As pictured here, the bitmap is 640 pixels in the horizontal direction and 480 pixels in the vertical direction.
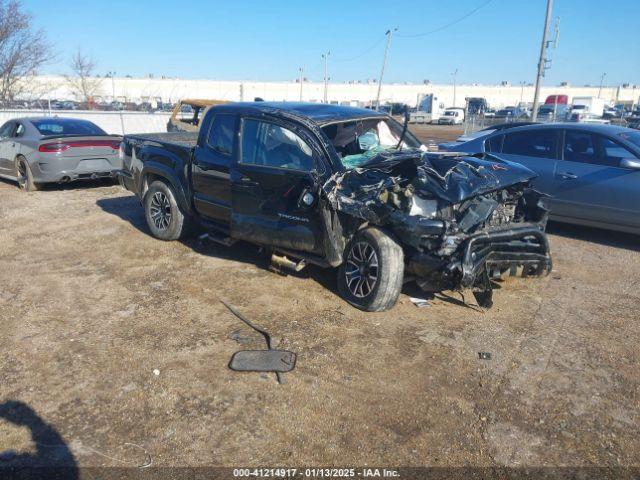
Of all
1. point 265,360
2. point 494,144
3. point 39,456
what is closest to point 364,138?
point 265,360

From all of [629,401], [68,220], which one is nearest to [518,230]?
[629,401]

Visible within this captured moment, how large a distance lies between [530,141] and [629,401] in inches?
196

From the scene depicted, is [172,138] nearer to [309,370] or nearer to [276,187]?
[276,187]

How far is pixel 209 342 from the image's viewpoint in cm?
422

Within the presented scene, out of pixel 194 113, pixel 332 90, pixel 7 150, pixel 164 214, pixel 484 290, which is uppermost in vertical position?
pixel 332 90

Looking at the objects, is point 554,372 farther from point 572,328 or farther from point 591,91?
point 591,91

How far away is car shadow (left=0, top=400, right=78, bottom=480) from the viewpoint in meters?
2.75

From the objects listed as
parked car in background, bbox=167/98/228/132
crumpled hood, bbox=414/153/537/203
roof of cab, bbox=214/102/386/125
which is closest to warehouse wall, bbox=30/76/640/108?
parked car in background, bbox=167/98/228/132

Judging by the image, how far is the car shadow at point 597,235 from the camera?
7027 millimetres

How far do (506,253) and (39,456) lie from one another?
154 inches

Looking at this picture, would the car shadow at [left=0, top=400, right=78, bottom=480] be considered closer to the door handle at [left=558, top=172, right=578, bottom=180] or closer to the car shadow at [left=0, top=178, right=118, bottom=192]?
the door handle at [left=558, top=172, right=578, bottom=180]

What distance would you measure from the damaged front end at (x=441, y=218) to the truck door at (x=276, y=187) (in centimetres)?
31

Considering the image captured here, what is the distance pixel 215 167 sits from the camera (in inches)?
229

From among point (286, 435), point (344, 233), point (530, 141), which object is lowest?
point (286, 435)
